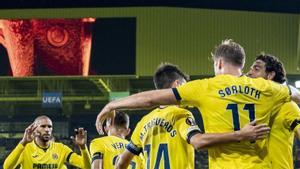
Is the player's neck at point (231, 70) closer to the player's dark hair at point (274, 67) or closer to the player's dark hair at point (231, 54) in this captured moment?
the player's dark hair at point (231, 54)

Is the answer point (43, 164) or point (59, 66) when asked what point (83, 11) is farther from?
point (43, 164)

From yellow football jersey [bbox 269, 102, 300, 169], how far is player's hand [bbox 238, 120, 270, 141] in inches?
17.2

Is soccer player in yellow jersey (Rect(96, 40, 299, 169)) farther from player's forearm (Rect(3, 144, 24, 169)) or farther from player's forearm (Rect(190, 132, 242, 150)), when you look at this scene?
player's forearm (Rect(3, 144, 24, 169))

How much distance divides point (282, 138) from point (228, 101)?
66 centimetres

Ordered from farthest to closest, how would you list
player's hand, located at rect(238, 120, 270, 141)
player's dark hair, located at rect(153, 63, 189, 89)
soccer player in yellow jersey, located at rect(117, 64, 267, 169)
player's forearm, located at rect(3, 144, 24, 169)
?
player's forearm, located at rect(3, 144, 24, 169), player's dark hair, located at rect(153, 63, 189, 89), soccer player in yellow jersey, located at rect(117, 64, 267, 169), player's hand, located at rect(238, 120, 270, 141)

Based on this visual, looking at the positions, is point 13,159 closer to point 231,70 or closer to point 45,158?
point 45,158

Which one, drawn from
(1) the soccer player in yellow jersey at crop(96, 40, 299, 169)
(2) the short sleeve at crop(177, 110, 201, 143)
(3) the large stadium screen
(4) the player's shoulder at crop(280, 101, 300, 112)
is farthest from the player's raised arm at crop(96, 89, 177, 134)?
(3) the large stadium screen

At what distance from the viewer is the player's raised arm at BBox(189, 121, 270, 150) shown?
11.6ft

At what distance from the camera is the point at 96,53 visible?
14.4 metres

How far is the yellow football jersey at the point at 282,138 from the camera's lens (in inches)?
160

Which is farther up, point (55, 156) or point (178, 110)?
point (178, 110)

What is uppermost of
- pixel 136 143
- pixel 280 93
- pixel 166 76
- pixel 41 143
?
pixel 166 76

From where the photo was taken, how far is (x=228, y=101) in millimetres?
3652

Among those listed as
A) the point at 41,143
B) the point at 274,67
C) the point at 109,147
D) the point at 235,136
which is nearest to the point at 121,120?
the point at 109,147
